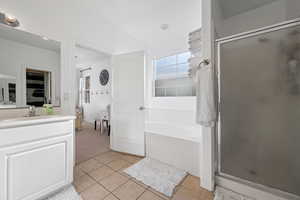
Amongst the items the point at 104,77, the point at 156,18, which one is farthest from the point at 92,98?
the point at 156,18

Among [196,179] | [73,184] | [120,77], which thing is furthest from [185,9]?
[73,184]

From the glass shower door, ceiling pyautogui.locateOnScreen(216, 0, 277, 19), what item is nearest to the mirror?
the glass shower door

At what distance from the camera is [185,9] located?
1.87 metres

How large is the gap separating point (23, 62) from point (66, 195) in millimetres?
1635

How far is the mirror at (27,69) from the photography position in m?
1.38

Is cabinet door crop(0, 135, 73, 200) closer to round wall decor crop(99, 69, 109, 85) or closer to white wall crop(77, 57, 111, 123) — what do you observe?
white wall crop(77, 57, 111, 123)

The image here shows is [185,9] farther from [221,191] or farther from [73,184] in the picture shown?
[73,184]

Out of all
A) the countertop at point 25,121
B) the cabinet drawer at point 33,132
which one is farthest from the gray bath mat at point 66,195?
the countertop at point 25,121

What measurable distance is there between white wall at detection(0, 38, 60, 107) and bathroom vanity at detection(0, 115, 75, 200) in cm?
57

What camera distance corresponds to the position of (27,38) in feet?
4.94

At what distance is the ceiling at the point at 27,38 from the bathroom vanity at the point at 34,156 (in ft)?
3.21

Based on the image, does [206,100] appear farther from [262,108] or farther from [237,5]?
[237,5]

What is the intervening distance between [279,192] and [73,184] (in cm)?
227

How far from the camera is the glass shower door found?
4.63ft
